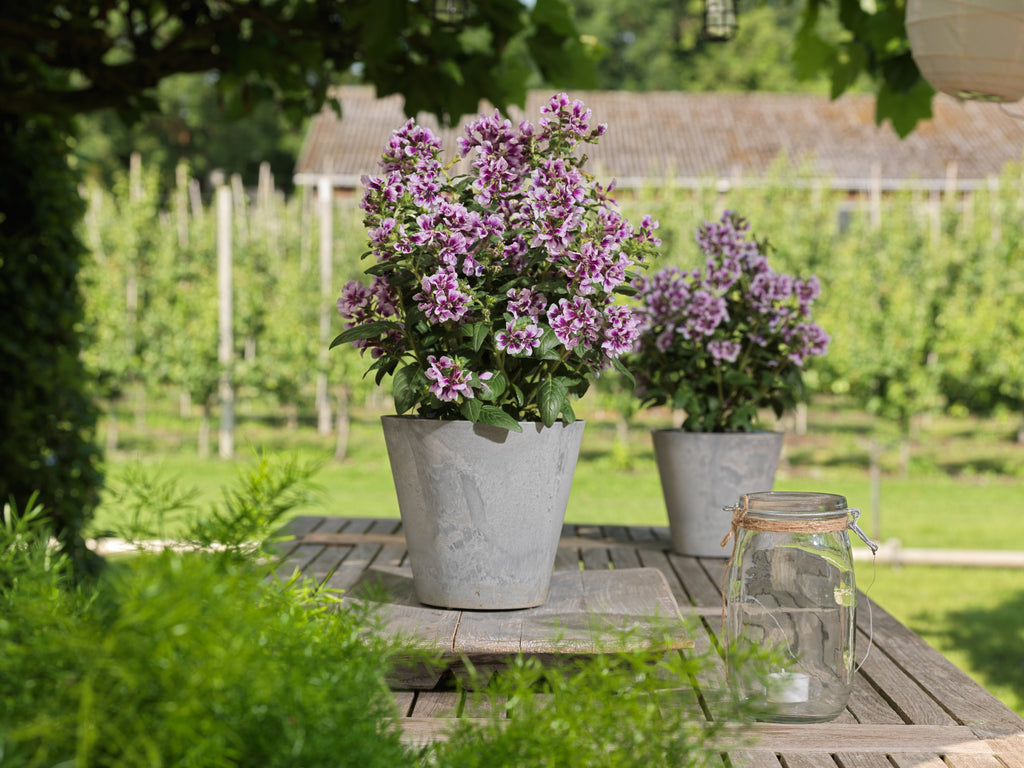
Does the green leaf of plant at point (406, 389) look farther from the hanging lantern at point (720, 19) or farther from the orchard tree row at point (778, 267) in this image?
the orchard tree row at point (778, 267)

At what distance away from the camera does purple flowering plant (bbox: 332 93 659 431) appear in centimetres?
138

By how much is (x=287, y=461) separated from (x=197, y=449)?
9.80 m

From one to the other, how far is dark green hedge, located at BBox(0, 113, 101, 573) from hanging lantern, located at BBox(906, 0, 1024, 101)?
2632 mm

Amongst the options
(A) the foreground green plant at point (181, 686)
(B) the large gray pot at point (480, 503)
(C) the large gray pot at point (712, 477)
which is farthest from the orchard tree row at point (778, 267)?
(A) the foreground green plant at point (181, 686)

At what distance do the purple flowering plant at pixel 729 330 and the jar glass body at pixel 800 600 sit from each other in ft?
3.53

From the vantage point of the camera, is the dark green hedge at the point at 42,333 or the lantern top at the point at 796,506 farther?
the dark green hedge at the point at 42,333

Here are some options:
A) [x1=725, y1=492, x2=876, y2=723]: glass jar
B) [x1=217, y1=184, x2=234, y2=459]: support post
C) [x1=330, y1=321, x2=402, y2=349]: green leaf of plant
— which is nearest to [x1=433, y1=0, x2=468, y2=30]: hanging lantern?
[x1=330, y1=321, x2=402, y2=349]: green leaf of plant

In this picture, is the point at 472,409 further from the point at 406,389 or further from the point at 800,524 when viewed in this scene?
the point at 800,524

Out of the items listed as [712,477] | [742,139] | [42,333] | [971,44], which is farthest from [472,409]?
[742,139]

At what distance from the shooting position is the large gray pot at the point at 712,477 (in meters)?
2.23

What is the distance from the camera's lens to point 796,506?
1.21 m

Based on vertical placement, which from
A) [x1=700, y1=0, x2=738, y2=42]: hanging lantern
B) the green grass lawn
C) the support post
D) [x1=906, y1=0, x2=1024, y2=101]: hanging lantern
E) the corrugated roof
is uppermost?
the corrugated roof

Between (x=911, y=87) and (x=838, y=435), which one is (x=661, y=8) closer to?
(x=838, y=435)

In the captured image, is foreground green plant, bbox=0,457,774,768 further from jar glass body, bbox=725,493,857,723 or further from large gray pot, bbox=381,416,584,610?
large gray pot, bbox=381,416,584,610
